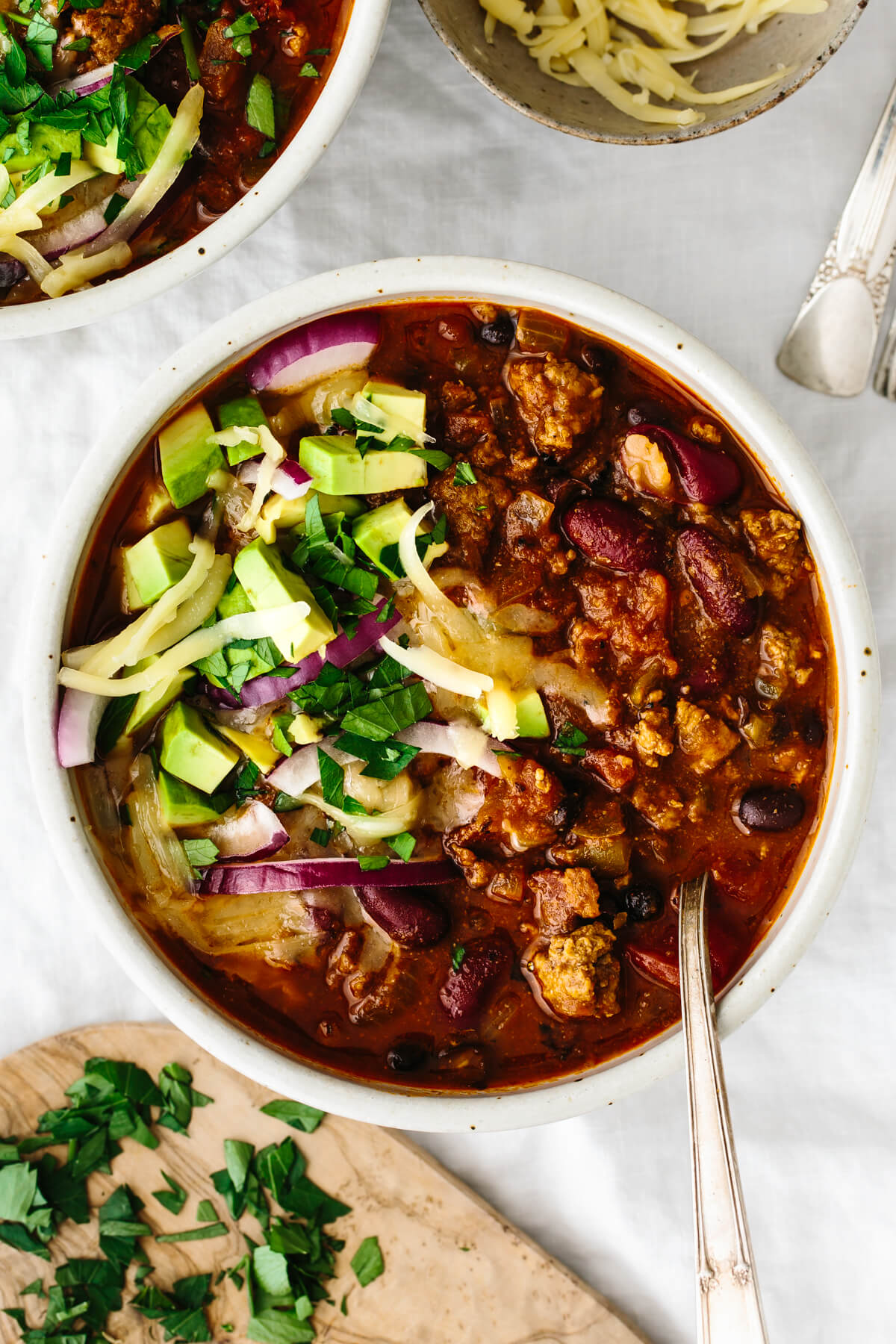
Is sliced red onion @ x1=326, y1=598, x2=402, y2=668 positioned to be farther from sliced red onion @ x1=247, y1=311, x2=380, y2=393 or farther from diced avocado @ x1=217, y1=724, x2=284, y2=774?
sliced red onion @ x1=247, y1=311, x2=380, y2=393

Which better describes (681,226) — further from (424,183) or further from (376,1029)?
(376,1029)

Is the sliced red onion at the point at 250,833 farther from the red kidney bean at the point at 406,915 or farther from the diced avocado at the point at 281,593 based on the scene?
the diced avocado at the point at 281,593

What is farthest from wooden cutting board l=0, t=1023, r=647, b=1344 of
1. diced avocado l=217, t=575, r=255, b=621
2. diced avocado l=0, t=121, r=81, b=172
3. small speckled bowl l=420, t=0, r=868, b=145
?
small speckled bowl l=420, t=0, r=868, b=145

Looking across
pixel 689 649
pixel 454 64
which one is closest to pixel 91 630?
pixel 689 649

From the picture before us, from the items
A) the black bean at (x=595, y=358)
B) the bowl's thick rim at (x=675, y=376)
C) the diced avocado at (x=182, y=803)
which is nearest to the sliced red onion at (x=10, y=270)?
the bowl's thick rim at (x=675, y=376)

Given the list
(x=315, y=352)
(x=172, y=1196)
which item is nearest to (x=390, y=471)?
(x=315, y=352)

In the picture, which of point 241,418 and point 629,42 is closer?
point 241,418

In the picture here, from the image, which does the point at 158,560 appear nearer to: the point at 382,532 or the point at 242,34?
the point at 382,532
